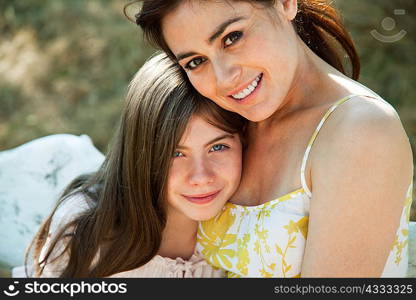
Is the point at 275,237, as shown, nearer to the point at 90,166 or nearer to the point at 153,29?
the point at 153,29

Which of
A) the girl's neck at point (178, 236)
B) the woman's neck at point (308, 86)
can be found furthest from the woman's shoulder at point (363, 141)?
the girl's neck at point (178, 236)

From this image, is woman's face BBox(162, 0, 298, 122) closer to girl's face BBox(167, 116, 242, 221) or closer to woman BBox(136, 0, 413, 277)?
woman BBox(136, 0, 413, 277)

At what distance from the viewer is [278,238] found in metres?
2.32

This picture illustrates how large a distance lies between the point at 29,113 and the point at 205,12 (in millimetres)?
3935

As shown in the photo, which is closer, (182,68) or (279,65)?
(279,65)

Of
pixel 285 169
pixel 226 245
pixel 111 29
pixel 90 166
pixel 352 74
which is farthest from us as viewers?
pixel 111 29

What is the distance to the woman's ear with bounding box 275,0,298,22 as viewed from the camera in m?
2.36

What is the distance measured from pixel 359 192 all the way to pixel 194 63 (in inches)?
29.3

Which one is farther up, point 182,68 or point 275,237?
point 182,68

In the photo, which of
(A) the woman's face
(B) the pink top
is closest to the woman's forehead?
(A) the woman's face

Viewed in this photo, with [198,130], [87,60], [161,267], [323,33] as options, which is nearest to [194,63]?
[198,130]

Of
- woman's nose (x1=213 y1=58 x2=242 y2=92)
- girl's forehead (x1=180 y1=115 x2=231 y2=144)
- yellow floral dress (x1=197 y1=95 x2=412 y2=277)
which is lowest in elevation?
yellow floral dress (x1=197 y1=95 x2=412 y2=277)

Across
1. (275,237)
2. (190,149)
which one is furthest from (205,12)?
(275,237)

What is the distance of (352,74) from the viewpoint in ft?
9.53
